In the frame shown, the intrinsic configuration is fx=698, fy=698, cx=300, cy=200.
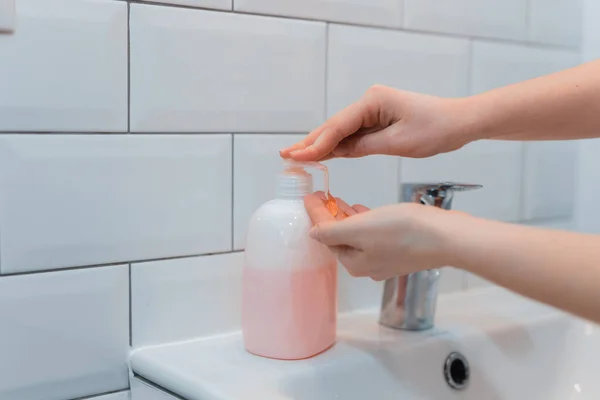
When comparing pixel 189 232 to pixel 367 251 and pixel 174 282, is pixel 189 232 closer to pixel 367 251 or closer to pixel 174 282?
pixel 174 282

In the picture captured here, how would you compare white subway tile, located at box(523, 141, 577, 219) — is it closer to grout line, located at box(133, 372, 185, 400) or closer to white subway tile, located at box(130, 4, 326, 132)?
white subway tile, located at box(130, 4, 326, 132)

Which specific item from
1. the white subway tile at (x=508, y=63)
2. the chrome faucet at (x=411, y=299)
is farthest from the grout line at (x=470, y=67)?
the chrome faucet at (x=411, y=299)

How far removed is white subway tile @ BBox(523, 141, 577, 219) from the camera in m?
0.98

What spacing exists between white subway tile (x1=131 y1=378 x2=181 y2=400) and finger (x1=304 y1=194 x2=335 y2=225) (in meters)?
0.19

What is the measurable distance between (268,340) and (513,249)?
276 mm

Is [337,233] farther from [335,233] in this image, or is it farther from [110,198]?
[110,198]

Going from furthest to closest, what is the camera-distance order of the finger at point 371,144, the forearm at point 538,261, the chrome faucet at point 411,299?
the chrome faucet at point 411,299, the finger at point 371,144, the forearm at point 538,261

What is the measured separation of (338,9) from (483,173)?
31 cm

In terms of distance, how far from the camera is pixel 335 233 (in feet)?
1.72

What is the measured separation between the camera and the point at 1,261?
1.91 ft

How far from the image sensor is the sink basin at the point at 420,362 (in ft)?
1.95

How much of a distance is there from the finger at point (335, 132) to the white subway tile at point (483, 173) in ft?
0.77

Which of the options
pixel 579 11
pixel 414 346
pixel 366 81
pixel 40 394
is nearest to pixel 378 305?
pixel 414 346

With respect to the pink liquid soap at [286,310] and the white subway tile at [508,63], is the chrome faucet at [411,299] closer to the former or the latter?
the pink liquid soap at [286,310]
